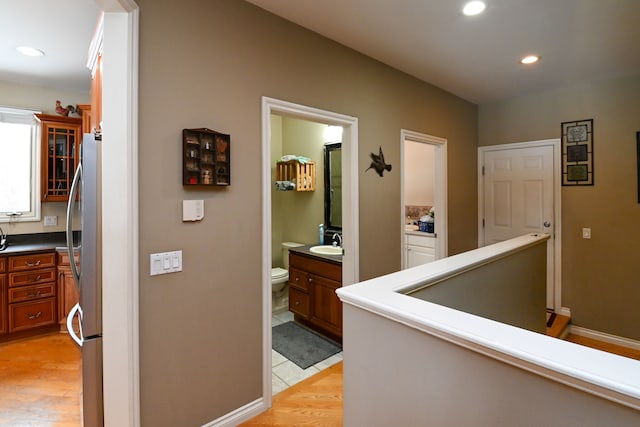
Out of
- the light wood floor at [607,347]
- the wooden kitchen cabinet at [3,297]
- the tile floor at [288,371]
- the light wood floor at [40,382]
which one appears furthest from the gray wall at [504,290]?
the wooden kitchen cabinet at [3,297]

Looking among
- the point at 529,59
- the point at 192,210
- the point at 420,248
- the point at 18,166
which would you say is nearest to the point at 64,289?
the point at 18,166

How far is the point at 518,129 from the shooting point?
3816mm

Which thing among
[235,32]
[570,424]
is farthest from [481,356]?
[235,32]

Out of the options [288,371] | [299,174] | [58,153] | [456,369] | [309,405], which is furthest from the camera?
[299,174]

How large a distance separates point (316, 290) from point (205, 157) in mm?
1888

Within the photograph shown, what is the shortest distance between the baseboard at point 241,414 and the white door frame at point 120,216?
0.48 meters

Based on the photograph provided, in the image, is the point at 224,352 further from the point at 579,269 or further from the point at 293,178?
the point at 579,269

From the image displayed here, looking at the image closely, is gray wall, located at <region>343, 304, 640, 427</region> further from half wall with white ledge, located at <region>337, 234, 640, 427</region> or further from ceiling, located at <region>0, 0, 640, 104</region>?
ceiling, located at <region>0, 0, 640, 104</region>

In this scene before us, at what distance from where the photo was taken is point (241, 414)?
193 centimetres

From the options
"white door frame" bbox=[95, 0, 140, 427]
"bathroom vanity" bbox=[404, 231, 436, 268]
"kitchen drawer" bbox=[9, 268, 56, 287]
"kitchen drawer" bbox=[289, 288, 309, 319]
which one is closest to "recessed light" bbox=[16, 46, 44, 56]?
"white door frame" bbox=[95, 0, 140, 427]

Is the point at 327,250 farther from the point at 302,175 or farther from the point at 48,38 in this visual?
the point at 48,38

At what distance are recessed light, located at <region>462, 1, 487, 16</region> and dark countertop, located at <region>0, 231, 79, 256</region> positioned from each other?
3.99m

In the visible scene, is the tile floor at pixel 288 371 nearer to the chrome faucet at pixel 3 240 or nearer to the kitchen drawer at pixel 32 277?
the kitchen drawer at pixel 32 277

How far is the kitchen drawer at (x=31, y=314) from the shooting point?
3.04m
